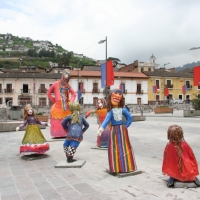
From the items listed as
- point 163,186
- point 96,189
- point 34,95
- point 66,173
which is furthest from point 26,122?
point 34,95

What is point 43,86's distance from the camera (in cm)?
4231

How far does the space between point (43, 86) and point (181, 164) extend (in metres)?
40.0

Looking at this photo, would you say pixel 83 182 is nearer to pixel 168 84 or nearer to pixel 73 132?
pixel 73 132

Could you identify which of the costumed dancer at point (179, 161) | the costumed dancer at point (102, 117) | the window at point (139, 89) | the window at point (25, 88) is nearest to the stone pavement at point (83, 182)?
the costumed dancer at point (179, 161)

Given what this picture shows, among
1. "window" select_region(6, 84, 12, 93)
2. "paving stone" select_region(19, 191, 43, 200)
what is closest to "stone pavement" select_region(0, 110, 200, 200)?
"paving stone" select_region(19, 191, 43, 200)

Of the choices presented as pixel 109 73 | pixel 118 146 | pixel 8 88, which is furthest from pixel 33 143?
pixel 8 88

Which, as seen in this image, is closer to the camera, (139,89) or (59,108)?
(59,108)

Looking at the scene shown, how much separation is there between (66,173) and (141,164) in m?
1.60

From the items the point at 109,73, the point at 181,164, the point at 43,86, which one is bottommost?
the point at 181,164

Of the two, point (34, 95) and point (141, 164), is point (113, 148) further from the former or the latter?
point (34, 95)

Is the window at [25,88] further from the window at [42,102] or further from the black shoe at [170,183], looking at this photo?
the black shoe at [170,183]

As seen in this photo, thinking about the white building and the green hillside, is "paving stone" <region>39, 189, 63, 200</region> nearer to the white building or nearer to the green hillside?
the white building

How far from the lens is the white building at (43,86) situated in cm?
4144

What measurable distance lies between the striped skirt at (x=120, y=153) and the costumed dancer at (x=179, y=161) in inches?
30.2
